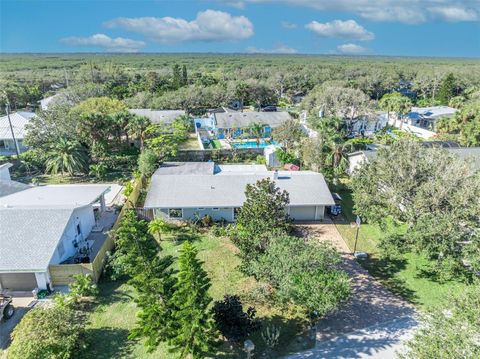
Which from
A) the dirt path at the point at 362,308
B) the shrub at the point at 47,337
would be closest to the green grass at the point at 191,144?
the dirt path at the point at 362,308

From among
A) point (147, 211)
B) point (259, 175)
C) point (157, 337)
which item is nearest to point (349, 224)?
point (259, 175)

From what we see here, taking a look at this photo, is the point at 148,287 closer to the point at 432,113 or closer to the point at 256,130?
the point at 256,130

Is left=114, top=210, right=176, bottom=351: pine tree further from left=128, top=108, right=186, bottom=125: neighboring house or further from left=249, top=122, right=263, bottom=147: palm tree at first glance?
left=128, top=108, right=186, bottom=125: neighboring house

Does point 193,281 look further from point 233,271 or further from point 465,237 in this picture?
point 465,237

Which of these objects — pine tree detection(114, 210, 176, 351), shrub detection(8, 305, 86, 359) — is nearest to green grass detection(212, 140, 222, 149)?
pine tree detection(114, 210, 176, 351)

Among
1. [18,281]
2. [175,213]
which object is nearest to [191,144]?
[175,213]

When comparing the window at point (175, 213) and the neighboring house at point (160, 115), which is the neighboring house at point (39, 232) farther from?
the neighboring house at point (160, 115)
